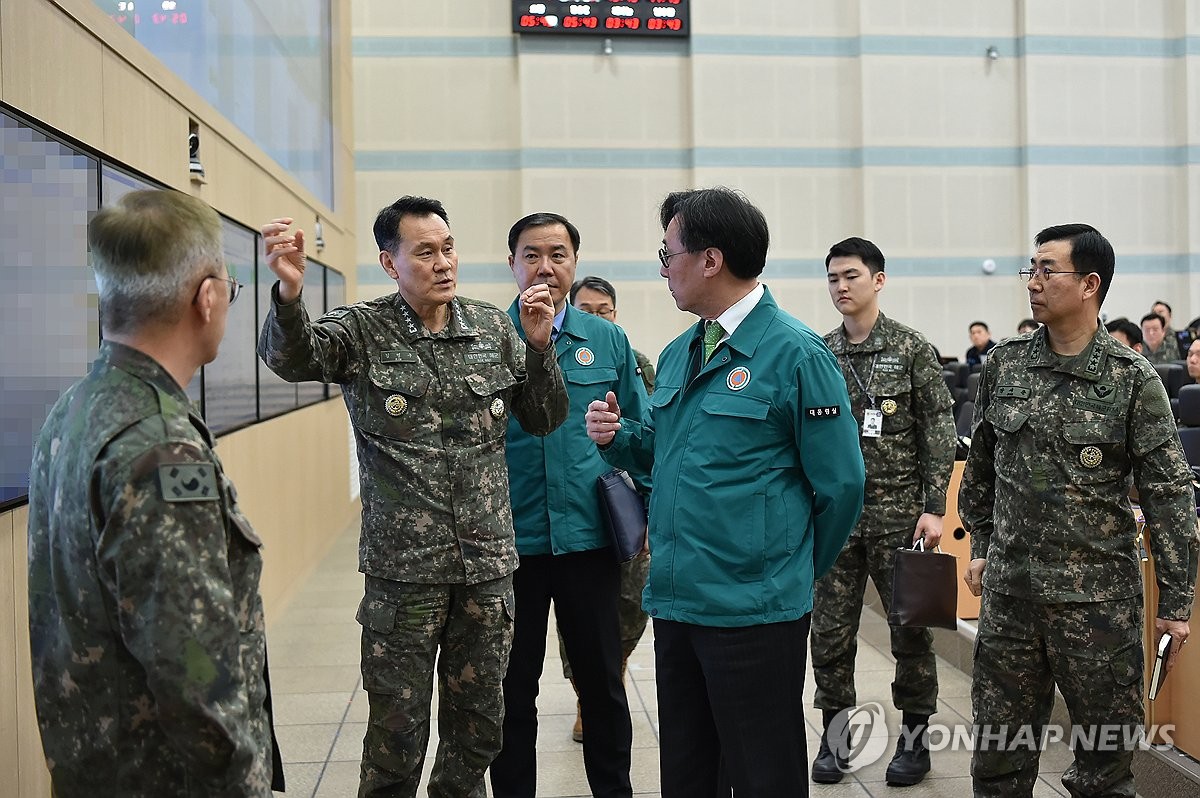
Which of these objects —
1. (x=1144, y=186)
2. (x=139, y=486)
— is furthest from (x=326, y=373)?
(x=1144, y=186)

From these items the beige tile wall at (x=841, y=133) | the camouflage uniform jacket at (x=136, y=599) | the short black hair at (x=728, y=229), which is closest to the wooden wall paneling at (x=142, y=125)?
the short black hair at (x=728, y=229)

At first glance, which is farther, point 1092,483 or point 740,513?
point 1092,483

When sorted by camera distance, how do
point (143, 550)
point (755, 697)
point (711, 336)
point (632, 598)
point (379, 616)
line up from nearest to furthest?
point (143, 550), point (755, 697), point (711, 336), point (379, 616), point (632, 598)

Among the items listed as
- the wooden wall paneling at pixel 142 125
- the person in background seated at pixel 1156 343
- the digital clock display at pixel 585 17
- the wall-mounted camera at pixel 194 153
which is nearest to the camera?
the wooden wall paneling at pixel 142 125

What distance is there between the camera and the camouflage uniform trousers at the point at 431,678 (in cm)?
255

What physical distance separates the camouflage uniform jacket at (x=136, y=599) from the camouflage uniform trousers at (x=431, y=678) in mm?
988

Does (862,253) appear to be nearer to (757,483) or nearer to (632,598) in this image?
(632,598)

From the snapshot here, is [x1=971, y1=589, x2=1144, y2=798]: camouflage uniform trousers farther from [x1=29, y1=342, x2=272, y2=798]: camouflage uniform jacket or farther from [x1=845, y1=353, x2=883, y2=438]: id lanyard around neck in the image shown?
[x1=29, y1=342, x2=272, y2=798]: camouflage uniform jacket

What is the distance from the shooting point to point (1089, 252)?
272 centimetres

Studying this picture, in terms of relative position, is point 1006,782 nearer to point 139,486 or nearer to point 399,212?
point 399,212

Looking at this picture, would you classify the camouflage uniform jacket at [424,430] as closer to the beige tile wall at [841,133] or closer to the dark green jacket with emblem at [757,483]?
the dark green jacket with emblem at [757,483]

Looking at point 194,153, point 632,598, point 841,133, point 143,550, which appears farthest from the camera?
point 841,133

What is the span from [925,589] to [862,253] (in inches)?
48.7

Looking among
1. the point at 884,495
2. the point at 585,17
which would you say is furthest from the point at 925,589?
the point at 585,17
